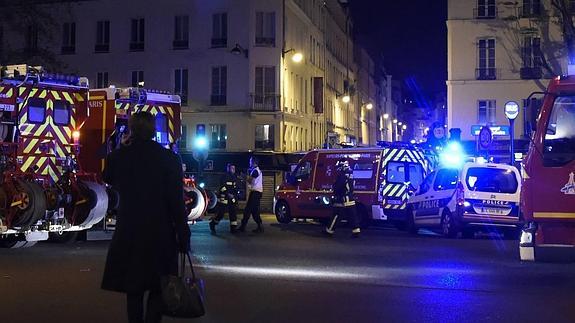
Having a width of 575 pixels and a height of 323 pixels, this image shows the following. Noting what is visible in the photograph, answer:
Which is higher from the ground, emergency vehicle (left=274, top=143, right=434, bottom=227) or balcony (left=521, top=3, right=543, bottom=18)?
balcony (left=521, top=3, right=543, bottom=18)

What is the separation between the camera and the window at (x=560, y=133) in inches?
392

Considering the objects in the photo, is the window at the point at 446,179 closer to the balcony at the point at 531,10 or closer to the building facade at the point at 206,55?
the building facade at the point at 206,55

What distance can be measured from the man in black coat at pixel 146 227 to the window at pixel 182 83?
116 feet

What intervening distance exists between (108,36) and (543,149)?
3524 centimetres

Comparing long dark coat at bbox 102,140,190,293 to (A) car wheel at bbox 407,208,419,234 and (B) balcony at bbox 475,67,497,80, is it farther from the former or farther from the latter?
(B) balcony at bbox 475,67,497,80

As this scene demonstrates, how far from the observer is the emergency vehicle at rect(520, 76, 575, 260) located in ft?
32.1

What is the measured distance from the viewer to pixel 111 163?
5176 mm

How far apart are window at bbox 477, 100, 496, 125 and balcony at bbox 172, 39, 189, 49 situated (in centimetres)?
1790

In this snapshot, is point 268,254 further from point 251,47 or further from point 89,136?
point 251,47

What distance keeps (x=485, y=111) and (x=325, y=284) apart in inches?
1367

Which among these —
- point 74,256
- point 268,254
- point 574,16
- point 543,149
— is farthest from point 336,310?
point 574,16

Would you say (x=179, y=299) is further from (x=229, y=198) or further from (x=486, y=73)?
(x=486, y=73)

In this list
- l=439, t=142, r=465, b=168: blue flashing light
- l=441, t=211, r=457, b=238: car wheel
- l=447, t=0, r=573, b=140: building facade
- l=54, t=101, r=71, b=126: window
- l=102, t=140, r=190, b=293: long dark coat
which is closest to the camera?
l=102, t=140, r=190, b=293: long dark coat

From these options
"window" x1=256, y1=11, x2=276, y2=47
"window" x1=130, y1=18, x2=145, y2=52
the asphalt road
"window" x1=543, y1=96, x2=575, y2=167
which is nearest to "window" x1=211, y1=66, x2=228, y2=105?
"window" x1=256, y1=11, x2=276, y2=47
